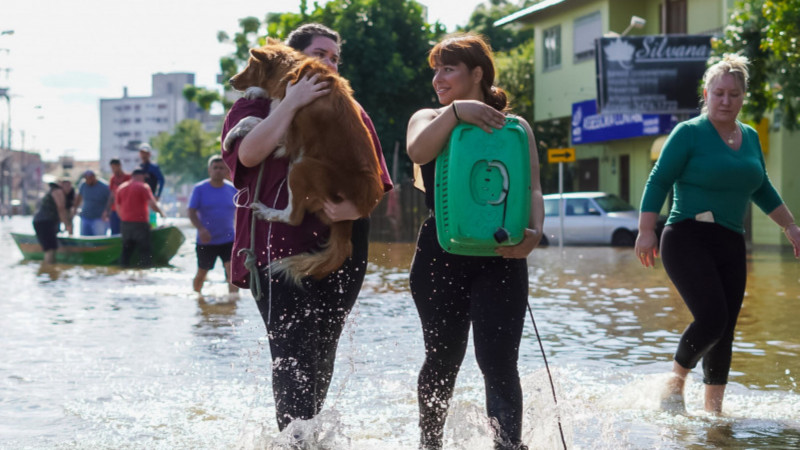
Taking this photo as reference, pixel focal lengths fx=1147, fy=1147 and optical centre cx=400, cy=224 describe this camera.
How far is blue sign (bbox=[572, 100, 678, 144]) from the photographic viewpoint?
30.6m

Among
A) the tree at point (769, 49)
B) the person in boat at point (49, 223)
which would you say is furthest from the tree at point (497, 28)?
the person in boat at point (49, 223)

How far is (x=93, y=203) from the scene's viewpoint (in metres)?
20.2

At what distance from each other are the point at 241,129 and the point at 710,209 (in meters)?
2.53

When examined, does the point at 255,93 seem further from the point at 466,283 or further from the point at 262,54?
the point at 466,283

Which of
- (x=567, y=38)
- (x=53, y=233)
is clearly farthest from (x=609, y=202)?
(x=53, y=233)

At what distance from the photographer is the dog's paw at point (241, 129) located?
401 cm

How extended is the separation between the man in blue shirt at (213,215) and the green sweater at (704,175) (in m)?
6.77

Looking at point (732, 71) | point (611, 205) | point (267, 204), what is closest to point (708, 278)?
point (732, 71)

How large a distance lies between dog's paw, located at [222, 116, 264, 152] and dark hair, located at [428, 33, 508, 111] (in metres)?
0.71

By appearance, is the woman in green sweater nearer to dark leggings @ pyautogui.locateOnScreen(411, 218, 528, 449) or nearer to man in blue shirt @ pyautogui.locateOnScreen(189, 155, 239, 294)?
dark leggings @ pyautogui.locateOnScreen(411, 218, 528, 449)

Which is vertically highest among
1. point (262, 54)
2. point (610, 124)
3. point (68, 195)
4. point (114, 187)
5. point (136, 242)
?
point (610, 124)

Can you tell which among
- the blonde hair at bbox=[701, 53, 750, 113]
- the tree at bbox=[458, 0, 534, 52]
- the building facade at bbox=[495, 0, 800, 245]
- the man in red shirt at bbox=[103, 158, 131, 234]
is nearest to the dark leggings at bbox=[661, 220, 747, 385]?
the blonde hair at bbox=[701, 53, 750, 113]

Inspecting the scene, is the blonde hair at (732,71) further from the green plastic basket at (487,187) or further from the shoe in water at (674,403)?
the green plastic basket at (487,187)

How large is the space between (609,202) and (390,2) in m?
17.2
